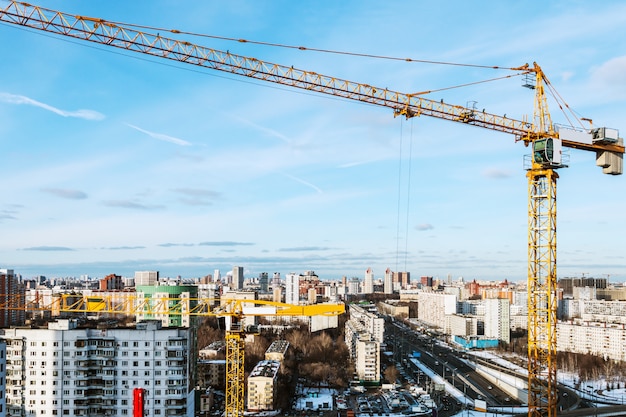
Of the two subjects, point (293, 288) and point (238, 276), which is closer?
point (293, 288)

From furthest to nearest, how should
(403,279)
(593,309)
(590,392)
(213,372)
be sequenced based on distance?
(403,279) < (593,309) < (590,392) < (213,372)

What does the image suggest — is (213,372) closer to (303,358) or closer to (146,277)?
(303,358)

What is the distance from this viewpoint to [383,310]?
68375 millimetres

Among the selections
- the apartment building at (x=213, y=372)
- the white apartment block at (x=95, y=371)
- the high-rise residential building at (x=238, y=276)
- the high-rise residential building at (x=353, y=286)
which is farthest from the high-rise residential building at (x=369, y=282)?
the white apartment block at (x=95, y=371)

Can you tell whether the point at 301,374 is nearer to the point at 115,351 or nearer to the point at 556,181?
the point at 115,351

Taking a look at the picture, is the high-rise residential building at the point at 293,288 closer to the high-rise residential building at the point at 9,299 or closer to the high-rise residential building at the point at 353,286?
the high-rise residential building at the point at 353,286

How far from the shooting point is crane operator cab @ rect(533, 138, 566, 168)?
13.2 meters

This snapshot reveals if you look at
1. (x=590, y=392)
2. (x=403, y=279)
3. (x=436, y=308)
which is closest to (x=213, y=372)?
(x=590, y=392)

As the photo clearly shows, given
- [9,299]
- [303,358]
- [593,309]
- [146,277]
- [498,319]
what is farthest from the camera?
[146,277]

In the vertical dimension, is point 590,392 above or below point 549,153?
below

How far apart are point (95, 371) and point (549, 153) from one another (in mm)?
11086

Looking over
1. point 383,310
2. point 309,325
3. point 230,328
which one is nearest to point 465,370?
point 309,325

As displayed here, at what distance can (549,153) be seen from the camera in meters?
13.2

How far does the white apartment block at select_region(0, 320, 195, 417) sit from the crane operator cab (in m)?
8.79
